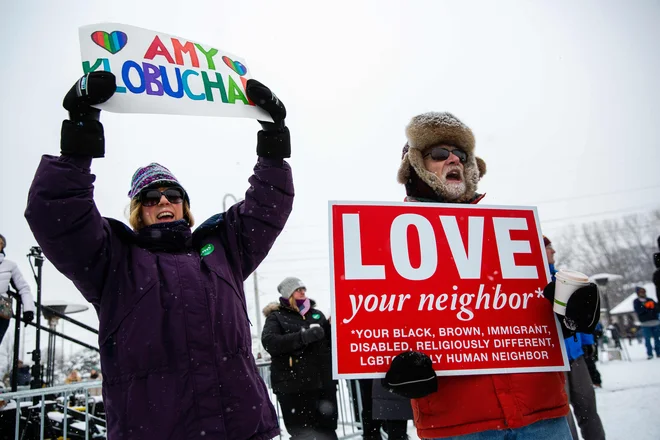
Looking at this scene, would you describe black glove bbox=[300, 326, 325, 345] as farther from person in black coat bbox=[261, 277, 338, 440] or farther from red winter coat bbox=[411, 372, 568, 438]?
red winter coat bbox=[411, 372, 568, 438]

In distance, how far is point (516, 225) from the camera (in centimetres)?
224

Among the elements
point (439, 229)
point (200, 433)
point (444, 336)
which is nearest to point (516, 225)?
point (439, 229)

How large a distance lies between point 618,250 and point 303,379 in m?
64.4

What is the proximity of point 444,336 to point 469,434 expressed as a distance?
388mm

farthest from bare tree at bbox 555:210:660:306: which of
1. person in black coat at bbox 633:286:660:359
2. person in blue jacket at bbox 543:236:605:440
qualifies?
person in blue jacket at bbox 543:236:605:440

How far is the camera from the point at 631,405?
628cm

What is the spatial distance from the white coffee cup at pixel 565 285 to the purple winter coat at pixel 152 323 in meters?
1.34

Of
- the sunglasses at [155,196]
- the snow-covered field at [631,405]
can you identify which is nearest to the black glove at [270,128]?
the sunglasses at [155,196]

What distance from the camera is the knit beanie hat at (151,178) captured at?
7.68 feet

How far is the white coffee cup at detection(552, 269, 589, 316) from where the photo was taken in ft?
6.02

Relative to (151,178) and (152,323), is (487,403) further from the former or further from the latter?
(151,178)

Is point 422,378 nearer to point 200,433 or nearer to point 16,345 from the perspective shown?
point 200,433

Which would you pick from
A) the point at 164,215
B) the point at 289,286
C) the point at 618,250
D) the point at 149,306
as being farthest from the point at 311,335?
the point at 618,250

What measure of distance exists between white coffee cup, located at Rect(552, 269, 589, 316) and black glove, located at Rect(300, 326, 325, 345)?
2705 millimetres
